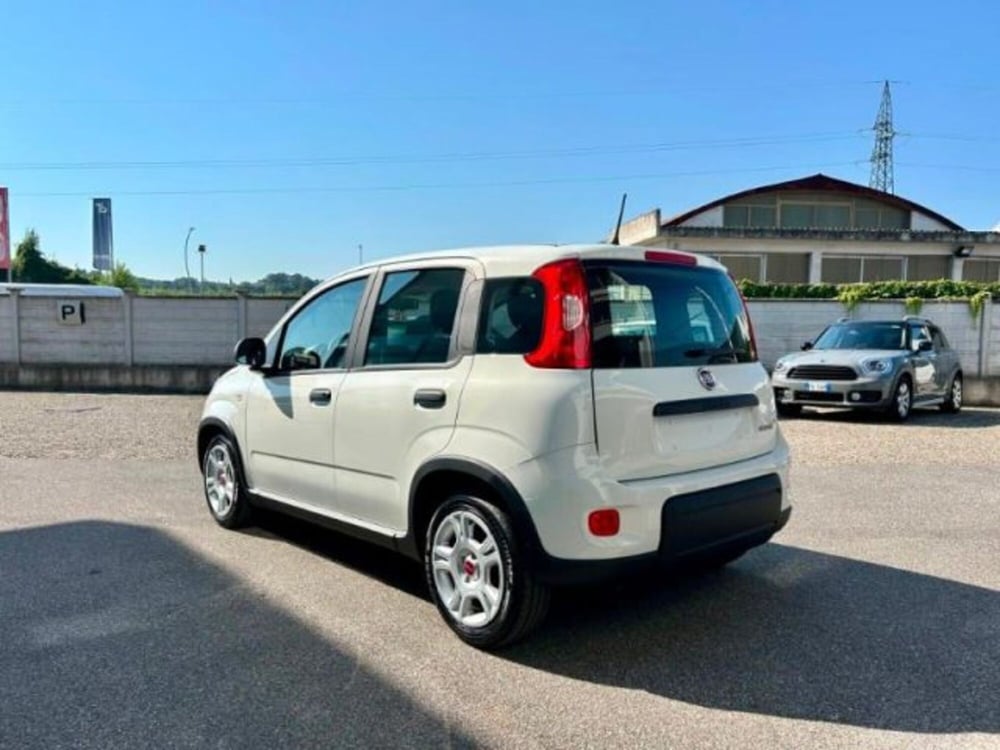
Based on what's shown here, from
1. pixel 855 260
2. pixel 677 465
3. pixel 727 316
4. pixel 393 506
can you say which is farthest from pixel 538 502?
pixel 855 260

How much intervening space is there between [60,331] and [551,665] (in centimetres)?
1627

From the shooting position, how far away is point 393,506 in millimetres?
4039

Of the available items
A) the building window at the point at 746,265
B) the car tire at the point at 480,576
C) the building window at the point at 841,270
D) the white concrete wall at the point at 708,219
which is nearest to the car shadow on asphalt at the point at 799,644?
the car tire at the point at 480,576

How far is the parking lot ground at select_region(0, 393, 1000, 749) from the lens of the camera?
9.62 feet

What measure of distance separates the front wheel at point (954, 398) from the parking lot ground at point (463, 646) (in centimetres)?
737

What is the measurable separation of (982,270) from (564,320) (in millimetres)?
31375

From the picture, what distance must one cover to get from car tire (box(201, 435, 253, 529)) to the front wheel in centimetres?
1157

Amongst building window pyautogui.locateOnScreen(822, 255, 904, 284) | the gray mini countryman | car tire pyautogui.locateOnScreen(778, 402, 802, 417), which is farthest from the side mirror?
building window pyautogui.locateOnScreen(822, 255, 904, 284)

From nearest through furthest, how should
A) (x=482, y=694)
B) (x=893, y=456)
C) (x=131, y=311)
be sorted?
(x=482, y=694) < (x=893, y=456) < (x=131, y=311)

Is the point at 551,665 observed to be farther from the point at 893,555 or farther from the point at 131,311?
the point at 131,311

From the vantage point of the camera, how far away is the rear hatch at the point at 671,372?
11.0ft

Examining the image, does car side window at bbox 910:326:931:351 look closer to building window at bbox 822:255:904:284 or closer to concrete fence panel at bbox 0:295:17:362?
building window at bbox 822:255:904:284

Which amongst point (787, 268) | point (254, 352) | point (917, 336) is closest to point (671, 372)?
point (254, 352)

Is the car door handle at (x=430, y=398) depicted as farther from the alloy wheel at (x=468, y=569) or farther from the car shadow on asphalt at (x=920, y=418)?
the car shadow on asphalt at (x=920, y=418)
